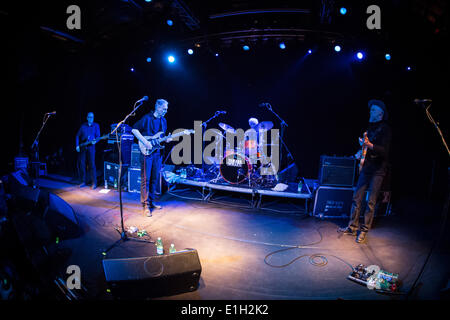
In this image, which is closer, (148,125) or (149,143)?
(149,143)

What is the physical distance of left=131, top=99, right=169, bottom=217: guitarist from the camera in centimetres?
469

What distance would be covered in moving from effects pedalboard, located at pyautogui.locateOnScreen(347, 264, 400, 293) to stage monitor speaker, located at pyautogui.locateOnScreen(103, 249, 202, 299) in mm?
2009

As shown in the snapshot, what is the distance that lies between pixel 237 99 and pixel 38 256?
6608 mm

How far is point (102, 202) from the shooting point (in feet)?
19.1

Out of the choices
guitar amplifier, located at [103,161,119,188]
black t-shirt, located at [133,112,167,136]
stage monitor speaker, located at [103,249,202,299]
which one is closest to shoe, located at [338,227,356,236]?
stage monitor speaker, located at [103,249,202,299]

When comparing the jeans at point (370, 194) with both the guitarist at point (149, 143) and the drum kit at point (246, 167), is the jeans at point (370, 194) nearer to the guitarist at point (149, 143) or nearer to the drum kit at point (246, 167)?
the drum kit at point (246, 167)

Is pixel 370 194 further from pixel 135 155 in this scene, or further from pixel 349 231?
pixel 135 155

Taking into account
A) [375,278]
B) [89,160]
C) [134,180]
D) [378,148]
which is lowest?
[375,278]

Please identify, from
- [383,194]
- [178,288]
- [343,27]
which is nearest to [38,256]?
[178,288]

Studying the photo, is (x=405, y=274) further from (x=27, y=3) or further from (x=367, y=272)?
(x=27, y=3)

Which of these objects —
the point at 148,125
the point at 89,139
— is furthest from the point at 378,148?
the point at 89,139

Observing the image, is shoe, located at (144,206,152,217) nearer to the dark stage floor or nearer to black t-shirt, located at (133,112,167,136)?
the dark stage floor

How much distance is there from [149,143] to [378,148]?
3.97m

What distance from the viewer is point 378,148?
3.83m
